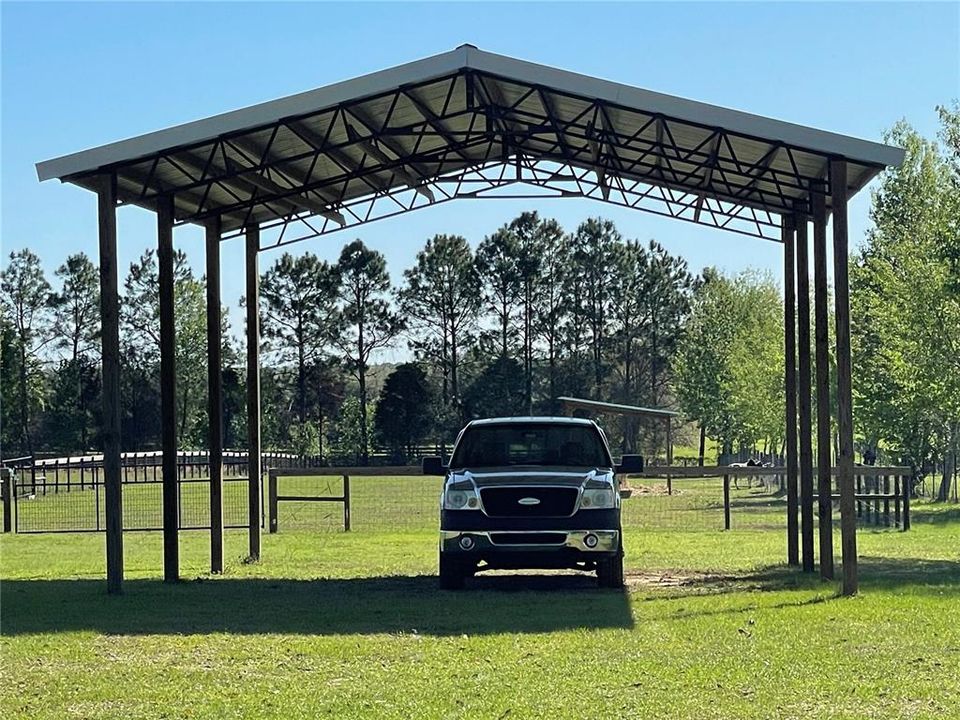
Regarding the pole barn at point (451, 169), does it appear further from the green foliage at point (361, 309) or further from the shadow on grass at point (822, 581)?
the green foliage at point (361, 309)

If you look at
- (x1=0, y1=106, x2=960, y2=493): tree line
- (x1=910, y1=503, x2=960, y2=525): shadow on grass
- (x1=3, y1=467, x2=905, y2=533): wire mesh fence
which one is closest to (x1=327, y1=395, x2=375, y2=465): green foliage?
(x1=0, y1=106, x2=960, y2=493): tree line

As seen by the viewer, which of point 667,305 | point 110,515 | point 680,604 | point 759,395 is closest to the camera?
point 680,604

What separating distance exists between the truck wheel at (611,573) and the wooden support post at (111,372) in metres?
5.17

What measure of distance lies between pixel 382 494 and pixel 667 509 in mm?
13076

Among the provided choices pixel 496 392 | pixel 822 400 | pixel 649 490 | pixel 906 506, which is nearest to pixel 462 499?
pixel 822 400

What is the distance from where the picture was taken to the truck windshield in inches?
600

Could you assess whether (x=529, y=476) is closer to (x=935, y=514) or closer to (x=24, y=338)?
(x=935, y=514)

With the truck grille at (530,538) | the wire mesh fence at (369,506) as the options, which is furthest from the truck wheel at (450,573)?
the wire mesh fence at (369,506)

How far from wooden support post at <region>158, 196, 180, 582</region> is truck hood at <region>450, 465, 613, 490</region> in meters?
3.57

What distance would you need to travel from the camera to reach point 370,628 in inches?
460

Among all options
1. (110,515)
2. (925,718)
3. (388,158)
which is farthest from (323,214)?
(925,718)

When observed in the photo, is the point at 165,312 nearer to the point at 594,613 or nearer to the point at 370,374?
the point at 594,613

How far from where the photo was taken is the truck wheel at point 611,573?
47.3ft

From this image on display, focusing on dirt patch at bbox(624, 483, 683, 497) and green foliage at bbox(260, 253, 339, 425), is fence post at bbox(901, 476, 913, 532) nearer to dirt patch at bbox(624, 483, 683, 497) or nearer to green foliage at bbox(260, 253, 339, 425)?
dirt patch at bbox(624, 483, 683, 497)
